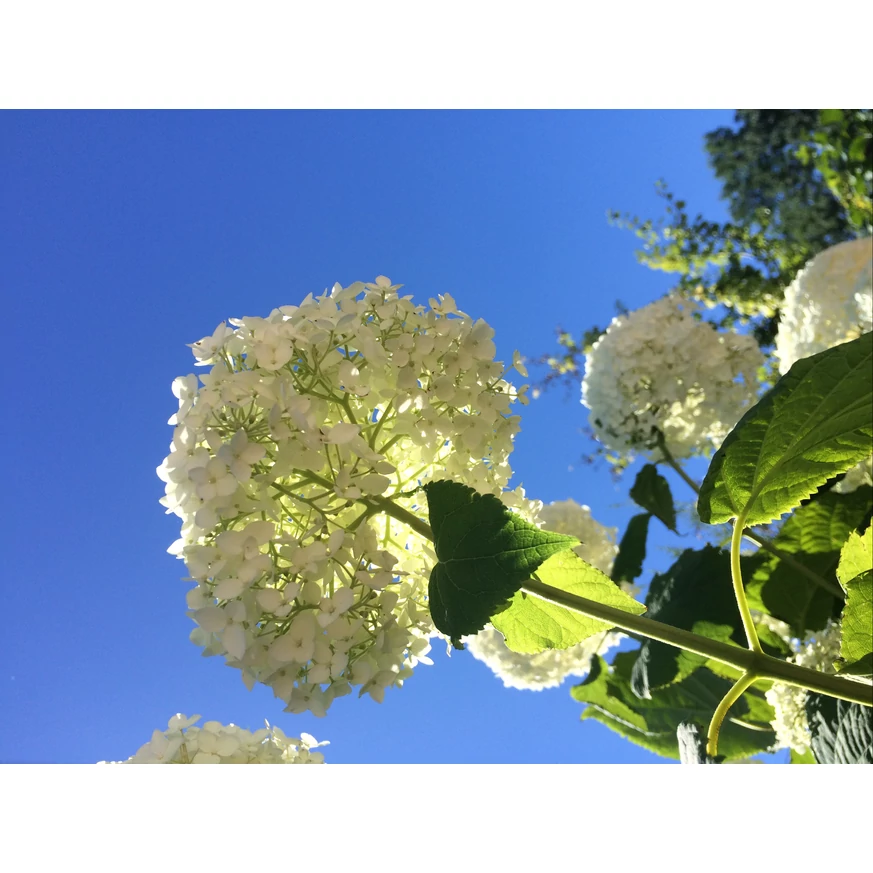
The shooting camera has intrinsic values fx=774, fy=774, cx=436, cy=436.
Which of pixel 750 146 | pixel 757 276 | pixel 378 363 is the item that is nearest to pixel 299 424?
pixel 378 363

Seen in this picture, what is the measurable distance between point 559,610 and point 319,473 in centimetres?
18

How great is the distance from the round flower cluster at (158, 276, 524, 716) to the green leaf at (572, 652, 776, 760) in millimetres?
543

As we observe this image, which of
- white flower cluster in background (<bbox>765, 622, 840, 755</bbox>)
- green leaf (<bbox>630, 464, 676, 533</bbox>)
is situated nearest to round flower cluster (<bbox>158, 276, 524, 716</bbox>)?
white flower cluster in background (<bbox>765, 622, 840, 755</bbox>)

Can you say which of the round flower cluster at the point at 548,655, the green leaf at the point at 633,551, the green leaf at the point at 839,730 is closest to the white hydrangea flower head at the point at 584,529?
the round flower cluster at the point at 548,655

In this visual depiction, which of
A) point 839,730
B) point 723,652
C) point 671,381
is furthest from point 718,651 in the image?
point 671,381

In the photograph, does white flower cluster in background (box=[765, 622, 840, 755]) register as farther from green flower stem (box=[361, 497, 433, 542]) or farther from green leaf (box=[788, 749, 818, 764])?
green flower stem (box=[361, 497, 433, 542])

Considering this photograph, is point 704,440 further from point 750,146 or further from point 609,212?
point 750,146

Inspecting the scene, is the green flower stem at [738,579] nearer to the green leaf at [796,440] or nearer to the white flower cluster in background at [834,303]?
the green leaf at [796,440]

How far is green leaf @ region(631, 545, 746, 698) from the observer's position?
77cm

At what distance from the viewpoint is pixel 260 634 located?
0.44 m

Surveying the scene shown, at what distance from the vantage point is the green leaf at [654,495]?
107 cm

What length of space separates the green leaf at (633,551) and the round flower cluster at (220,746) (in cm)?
59

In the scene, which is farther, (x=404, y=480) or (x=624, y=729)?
(x=624, y=729)

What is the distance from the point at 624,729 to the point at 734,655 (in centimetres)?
71
